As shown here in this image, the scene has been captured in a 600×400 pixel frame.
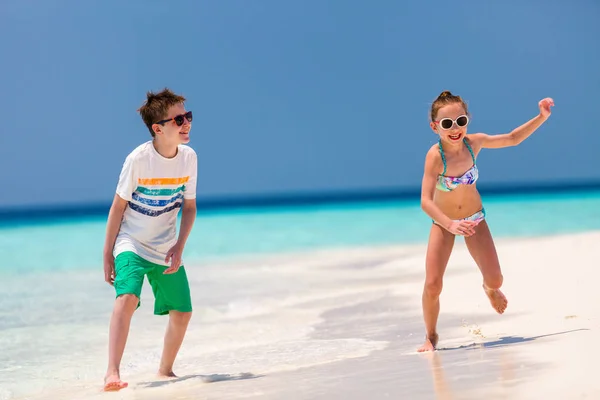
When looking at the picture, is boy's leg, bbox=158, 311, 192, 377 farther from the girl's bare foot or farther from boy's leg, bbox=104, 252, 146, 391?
boy's leg, bbox=104, 252, 146, 391

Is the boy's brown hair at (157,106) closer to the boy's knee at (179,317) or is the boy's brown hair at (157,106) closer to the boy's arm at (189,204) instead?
the boy's arm at (189,204)

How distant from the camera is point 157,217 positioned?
3398 mm

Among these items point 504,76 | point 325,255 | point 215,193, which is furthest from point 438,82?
point 325,255

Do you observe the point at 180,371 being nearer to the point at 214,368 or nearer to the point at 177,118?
the point at 214,368

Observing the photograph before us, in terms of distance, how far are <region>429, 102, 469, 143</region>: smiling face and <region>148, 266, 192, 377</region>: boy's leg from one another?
120 centimetres

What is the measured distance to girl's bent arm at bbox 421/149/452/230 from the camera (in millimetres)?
3478

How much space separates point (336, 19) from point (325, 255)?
37.6 ft

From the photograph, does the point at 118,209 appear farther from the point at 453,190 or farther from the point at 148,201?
the point at 453,190

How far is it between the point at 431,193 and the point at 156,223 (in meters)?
1.10

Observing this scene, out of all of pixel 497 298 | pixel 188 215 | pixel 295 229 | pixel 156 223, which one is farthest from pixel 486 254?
pixel 295 229

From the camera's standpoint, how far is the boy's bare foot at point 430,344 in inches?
140

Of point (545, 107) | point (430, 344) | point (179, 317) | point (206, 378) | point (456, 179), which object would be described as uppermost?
point (545, 107)

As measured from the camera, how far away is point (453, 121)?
3621mm

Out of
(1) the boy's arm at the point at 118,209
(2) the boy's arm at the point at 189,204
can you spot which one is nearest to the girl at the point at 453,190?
(2) the boy's arm at the point at 189,204
